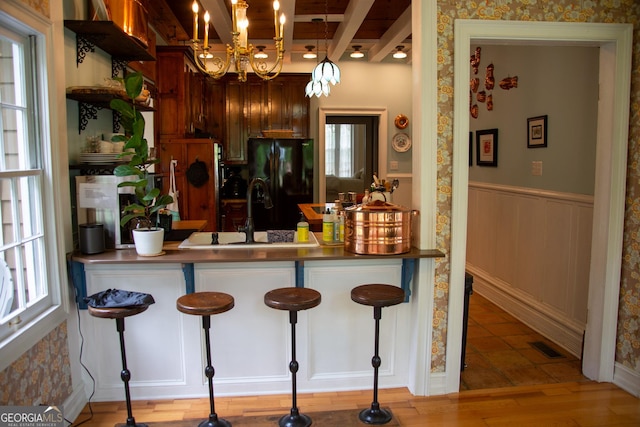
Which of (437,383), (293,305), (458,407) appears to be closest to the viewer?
(293,305)

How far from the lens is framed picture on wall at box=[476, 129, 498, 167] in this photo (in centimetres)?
473

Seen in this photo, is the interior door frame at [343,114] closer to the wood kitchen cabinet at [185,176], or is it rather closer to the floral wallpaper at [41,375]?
the wood kitchen cabinet at [185,176]

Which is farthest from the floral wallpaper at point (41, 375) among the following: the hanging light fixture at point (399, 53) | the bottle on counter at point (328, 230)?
the hanging light fixture at point (399, 53)

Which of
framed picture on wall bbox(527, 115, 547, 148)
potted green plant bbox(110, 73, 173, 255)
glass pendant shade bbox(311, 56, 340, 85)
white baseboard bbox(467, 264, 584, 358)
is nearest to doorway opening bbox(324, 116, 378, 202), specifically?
white baseboard bbox(467, 264, 584, 358)

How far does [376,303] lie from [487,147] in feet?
9.86

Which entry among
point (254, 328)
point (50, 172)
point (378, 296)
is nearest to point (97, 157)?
point (50, 172)

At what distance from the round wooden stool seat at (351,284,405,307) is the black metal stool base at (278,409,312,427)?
2.30ft

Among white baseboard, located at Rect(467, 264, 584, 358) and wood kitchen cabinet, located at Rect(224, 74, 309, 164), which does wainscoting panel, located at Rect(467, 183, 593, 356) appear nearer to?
white baseboard, located at Rect(467, 264, 584, 358)

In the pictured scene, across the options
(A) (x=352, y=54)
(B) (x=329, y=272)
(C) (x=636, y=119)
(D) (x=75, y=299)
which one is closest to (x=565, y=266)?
(C) (x=636, y=119)

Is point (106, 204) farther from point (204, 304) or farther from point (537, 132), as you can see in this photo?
point (537, 132)

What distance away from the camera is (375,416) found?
2.68 meters

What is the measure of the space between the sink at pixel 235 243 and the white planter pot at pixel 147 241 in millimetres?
214

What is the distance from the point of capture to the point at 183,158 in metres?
5.40

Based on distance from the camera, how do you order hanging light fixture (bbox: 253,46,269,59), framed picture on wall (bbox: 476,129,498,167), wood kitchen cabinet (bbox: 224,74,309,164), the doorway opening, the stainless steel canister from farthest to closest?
1. the doorway opening
2. wood kitchen cabinet (bbox: 224,74,309,164)
3. hanging light fixture (bbox: 253,46,269,59)
4. framed picture on wall (bbox: 476,129,498,167)
5. the stainless steel canister
